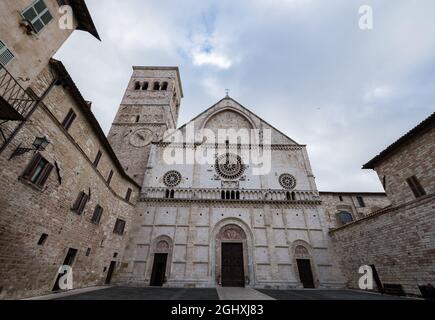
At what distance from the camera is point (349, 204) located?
18281 mm

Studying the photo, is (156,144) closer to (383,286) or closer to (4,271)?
(4,271)

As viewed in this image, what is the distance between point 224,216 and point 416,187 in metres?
13.1

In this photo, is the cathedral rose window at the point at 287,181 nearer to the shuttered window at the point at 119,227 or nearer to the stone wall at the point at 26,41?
the shuttered window at the point at 119,227

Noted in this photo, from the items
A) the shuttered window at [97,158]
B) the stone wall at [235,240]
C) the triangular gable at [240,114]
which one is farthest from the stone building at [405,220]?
the shuttered window at [97,158]

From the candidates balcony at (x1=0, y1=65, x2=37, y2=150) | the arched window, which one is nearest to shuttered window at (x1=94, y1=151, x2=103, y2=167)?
balcony at (x1=0, y1=65, x2=37, y2=150)

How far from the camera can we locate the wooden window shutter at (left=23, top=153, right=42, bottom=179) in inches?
297

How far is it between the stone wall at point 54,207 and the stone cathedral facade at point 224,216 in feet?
13.9

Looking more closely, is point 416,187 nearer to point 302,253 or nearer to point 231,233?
point 302,253

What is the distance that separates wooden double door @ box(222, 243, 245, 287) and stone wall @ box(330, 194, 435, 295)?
8256 millimetres

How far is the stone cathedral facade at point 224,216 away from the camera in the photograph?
49.7ft

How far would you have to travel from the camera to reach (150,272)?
15.1 metres

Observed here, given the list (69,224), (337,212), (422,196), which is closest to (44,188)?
(69,224)

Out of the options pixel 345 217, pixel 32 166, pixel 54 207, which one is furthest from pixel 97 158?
pixel 345 217
